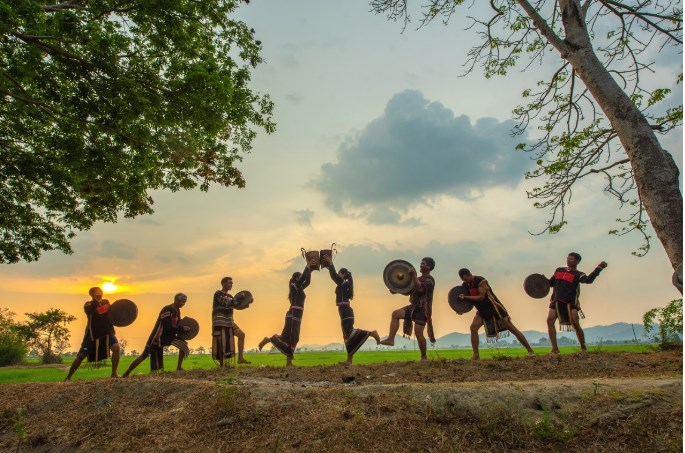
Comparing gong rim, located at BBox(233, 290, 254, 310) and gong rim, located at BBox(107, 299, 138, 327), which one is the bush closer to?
gong rim, located at BBox(107, 299, 138, 327)

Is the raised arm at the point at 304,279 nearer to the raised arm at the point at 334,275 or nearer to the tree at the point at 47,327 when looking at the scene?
the raised arm at the point at 334,275

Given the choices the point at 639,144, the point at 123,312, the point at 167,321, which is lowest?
the point at 167,321

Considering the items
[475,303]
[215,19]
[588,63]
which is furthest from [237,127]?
[588,63]

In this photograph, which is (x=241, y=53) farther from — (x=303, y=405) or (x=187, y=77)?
(x=303, y=405)

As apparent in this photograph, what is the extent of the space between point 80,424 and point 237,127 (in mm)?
9918

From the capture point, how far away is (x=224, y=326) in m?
13.0

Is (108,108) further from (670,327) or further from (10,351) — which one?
(10,351)

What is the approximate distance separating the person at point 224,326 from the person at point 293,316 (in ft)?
4.48

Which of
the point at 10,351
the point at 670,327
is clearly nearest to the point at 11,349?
the point at 10,351

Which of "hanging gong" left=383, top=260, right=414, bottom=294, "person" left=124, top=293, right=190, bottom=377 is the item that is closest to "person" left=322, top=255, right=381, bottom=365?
"hanging gong" left=383, top=260, right=414, bottom=294

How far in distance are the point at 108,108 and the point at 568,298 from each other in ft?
44.1

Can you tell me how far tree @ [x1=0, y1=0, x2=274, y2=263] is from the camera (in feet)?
34.3

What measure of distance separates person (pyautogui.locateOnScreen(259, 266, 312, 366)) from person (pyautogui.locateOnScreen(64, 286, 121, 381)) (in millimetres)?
4224

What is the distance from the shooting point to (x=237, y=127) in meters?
14.4
